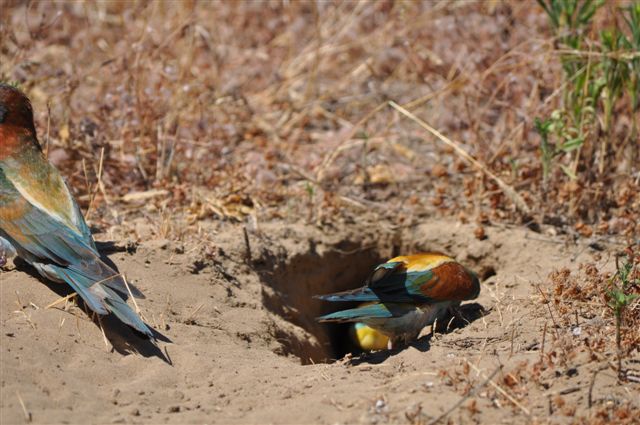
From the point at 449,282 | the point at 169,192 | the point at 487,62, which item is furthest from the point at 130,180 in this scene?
the point at 487,62

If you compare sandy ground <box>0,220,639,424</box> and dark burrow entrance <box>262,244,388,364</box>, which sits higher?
sandy ground <box>0,220,639,424</box>

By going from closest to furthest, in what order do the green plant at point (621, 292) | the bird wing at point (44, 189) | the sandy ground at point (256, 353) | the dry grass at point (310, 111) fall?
the sandy ground at point (256, 353)
the green plant at point (621, 292)
the bird wing at point (44, 189)
the dry grass at point (310, 111)

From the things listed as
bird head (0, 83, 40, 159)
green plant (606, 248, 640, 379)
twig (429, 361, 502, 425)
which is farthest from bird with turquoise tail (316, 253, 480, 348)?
bird head (0, 83, 40, 159)

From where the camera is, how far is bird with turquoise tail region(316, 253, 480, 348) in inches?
178

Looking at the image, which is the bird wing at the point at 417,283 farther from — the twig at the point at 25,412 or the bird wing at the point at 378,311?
the twig at the point at 25,412

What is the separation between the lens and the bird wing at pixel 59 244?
3.92 metres

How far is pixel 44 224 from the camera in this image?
414 centimetres

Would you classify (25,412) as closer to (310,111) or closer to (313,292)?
(313,292)

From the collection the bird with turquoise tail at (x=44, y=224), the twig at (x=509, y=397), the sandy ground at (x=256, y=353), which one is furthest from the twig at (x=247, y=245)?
the twig at (x=509, y=397)

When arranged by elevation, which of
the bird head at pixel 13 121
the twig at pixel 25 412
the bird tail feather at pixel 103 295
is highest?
the bird head at pixel 13 121

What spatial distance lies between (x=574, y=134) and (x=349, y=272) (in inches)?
66.9

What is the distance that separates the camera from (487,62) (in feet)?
21.4

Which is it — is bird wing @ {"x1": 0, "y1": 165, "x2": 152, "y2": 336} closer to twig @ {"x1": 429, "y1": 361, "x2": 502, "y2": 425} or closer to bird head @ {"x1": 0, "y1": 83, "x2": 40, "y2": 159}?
bird head @ {"x1": 0, "y1": 83, "x2": 40, "y2": 159}

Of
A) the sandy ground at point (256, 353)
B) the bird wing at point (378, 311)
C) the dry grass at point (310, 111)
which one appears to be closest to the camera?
the sandy ground at point (256, 353)
